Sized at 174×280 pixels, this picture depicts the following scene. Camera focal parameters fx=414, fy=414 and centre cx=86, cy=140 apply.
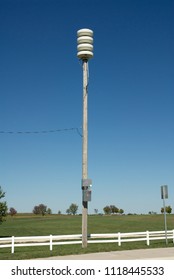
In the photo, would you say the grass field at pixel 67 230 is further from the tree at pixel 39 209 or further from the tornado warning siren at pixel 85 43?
the tree at pixel 39 209

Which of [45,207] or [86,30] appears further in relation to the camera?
[45,207]

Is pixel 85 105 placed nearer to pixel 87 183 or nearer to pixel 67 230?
pixel 87 183

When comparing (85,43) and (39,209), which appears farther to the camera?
(39,209)

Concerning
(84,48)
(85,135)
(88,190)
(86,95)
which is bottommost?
(88,190)

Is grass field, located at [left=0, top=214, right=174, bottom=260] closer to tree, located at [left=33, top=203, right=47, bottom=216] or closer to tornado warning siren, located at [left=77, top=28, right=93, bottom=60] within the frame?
tornado warning siren, located at [left=77, top=28, right=93, bottom=60]

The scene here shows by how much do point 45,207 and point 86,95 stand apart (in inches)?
6753

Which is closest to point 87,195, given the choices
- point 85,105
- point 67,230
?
point 85,105

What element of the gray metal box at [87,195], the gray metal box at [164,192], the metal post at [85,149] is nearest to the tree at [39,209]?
the gray metal box at [164,192]

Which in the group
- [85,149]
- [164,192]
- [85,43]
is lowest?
[164,192]

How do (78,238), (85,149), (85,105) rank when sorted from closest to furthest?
1. (85,149)
2. (85,105)
3. (78,238)

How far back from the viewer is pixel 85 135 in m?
19.7

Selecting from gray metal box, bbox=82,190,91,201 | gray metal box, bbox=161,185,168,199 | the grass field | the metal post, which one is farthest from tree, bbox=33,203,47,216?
gray metal box, bbox=82,190,91,201
